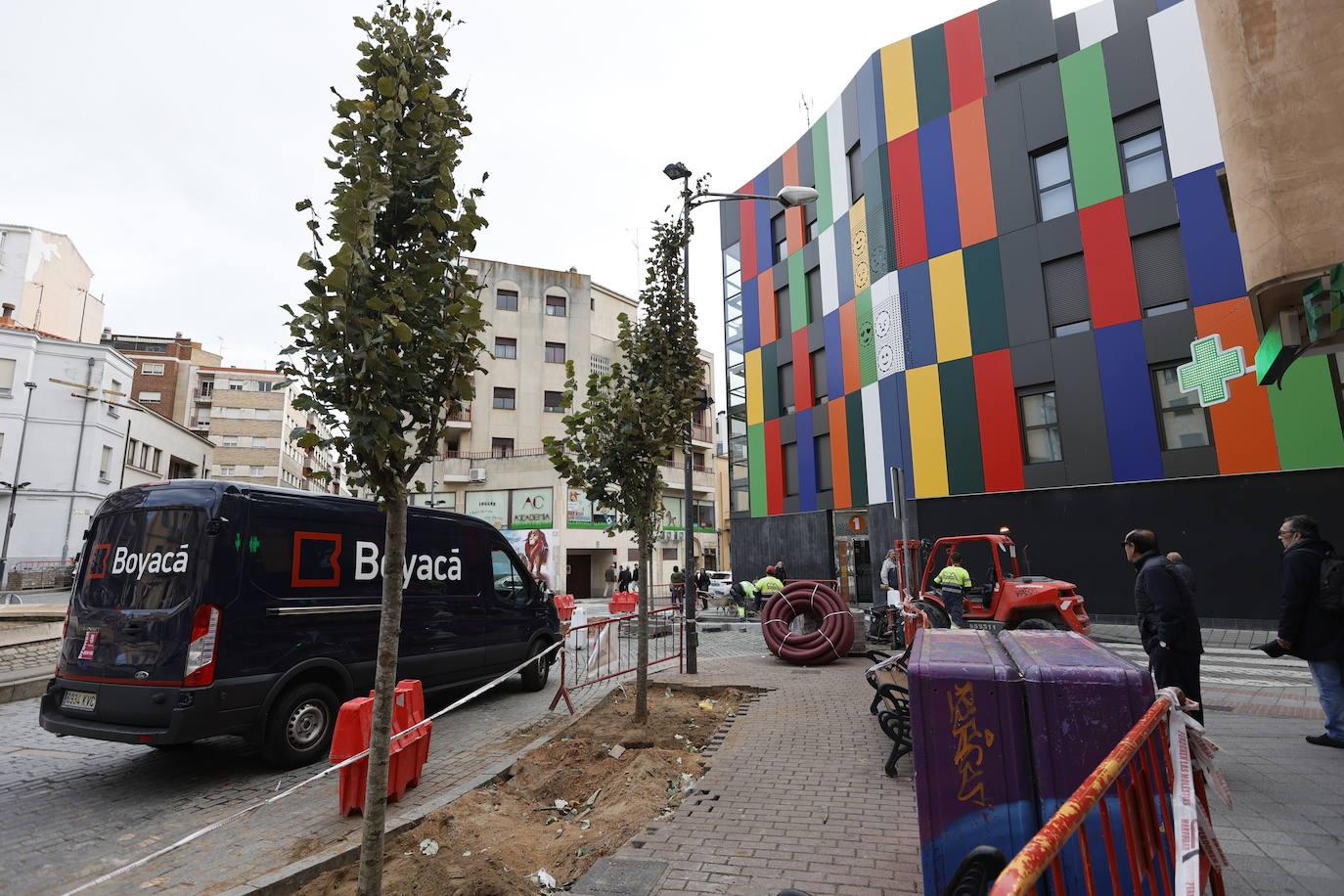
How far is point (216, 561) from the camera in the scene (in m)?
5.69

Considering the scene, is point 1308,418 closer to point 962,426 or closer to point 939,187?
point 962,426

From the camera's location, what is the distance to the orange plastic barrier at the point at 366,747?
481 cm

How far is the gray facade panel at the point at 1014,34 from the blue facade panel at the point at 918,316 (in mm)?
5514

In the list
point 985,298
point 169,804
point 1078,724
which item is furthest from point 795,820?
point 985,298

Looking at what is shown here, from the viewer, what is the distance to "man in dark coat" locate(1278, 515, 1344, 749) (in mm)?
5320

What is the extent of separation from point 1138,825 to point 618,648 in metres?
8.77

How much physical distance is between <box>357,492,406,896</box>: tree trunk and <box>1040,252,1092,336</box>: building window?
17365 millimetres

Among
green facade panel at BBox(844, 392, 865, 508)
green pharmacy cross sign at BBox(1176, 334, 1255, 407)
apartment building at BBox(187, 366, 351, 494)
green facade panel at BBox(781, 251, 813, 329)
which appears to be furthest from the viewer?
apartment building at BBox(187, 366, 351, 494)

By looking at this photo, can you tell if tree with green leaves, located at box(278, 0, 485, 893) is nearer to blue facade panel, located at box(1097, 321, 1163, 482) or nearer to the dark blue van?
the dark blue van

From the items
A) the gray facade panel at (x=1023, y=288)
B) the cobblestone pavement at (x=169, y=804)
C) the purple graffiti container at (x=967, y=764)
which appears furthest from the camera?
the gray facade panel at (x=1023, y=288)

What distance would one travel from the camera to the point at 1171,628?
5.11 metres

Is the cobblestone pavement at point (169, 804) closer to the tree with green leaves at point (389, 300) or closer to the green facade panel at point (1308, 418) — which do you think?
the tree with green leaves at point (389, 300)

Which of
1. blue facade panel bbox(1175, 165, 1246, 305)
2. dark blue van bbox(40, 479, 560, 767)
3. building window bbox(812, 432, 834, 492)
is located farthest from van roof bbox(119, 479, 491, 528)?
building window bbox(812, 432, 834, 492)

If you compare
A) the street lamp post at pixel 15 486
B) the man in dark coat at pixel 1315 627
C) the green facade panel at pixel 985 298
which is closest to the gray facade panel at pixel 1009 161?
the green facade panel at pixel 985 298
